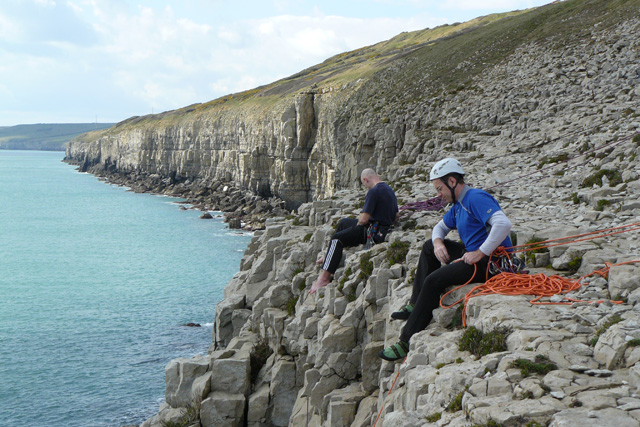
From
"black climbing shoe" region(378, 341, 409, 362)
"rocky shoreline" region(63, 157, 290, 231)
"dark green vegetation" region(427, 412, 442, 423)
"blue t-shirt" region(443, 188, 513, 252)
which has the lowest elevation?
"rocky shoreline" region(63, 157, 290, 231)

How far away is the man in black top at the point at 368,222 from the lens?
15.3m

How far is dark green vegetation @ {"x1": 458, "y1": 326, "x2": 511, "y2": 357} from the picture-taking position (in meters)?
7.82

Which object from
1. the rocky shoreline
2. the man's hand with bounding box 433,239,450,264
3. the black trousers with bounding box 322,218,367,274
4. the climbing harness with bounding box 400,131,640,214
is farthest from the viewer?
the rocky shoreline

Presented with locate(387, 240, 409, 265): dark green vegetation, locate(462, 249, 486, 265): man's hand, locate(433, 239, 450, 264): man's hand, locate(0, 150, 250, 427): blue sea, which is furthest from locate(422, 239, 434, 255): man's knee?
locate(0, 150, 250, 427): blue sea

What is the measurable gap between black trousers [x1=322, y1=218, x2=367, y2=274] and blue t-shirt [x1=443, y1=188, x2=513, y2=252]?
5825mm

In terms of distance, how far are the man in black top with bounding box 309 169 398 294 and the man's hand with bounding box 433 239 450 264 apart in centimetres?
517

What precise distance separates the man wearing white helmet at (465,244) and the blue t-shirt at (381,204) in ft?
16.9

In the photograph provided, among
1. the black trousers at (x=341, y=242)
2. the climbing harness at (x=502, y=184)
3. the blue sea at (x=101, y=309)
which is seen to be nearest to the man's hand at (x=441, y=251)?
the black trousers at (x=341, y=242)

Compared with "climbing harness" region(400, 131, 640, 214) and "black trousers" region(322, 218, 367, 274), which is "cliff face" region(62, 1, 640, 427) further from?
"black trousers" region(322, 218, 367, 274)

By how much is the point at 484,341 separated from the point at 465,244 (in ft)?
7.64

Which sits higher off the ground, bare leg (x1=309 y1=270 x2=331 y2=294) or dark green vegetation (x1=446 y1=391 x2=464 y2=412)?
dark green vegetation (x1=446 y1=391 x2=464 y2=412)

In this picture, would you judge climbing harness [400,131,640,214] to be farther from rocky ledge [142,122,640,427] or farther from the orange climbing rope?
the orange climbing rope

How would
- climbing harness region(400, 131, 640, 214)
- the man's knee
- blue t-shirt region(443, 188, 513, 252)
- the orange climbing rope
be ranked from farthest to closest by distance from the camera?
1. climbing harness region(400, 131, 640, 214)
2. the man's knee
3. blue t-shirt region(443, 188, 513, 252)
4. the orange climbing rope

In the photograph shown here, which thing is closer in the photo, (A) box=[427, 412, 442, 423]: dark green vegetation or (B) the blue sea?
(A) box=[427, 412, 442, 423]: dark green vegetation
